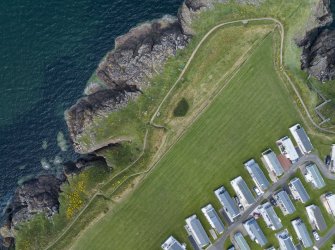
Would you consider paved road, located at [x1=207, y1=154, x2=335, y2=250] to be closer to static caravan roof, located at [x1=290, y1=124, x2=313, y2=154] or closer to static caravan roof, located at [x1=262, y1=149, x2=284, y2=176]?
static caravan roof, located at [x1=290, y1=124, x2=313, y2=154]

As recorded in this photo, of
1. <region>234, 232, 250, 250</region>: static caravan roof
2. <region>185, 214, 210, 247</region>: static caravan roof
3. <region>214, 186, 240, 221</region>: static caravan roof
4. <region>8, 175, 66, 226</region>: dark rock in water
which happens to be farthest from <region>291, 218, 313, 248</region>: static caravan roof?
<region>8, 175, 66, 226</region>: dark rock in water

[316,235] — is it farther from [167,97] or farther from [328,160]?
[167,97]

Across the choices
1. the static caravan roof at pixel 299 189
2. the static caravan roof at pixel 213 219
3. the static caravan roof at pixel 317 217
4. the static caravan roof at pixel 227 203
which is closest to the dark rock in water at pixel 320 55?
the static caravan roof at pixel 299 189

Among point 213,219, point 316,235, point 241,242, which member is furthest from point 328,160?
point 213,219

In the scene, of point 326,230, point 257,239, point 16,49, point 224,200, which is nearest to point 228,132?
point 224,200

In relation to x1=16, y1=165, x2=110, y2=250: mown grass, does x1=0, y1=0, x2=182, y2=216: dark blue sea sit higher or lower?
higher

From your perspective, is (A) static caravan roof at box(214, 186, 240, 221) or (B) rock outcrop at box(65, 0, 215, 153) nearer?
(A) static caravan roof at box(214, 186, 240, 221)

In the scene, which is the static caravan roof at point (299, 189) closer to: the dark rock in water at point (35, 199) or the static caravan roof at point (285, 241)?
the static caravan roof at point (285, 241)

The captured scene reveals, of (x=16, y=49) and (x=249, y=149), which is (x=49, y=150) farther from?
(x=249, y=149)
